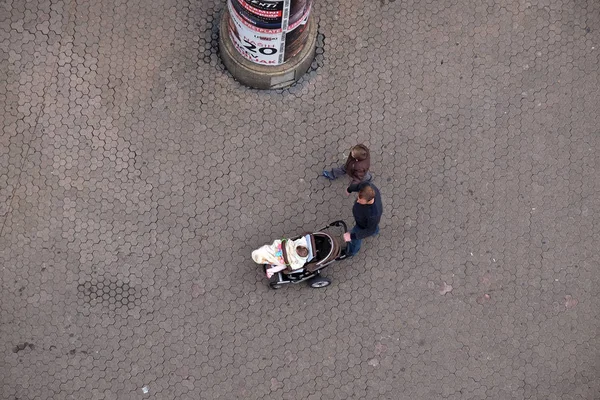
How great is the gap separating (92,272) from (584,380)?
268 inches

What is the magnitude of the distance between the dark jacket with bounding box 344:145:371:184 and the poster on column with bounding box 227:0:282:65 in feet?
5.40

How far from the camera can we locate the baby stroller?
25.6ft

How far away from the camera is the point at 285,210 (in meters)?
8.62

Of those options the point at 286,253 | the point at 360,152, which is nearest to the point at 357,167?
the point at 360,152

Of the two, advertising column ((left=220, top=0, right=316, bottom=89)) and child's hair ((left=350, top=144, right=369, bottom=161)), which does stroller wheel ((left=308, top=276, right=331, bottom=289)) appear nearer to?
child's hair ((left=350, top=144, right=369, bottom=161))

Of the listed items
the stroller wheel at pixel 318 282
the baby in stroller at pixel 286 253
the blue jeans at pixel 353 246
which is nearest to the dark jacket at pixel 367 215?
the blue jeans at pixel 353 246

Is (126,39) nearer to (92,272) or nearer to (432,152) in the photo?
(92,272)

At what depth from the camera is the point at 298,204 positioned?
8.64 meters

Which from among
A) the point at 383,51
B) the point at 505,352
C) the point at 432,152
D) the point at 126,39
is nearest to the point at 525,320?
the point at 505,352

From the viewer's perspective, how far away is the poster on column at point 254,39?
24.3 ft

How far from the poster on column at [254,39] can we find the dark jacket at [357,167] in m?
1.65

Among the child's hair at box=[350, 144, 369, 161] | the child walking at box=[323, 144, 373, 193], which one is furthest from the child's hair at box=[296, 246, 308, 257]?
the child's hair at box=[350, 144, 369, 161]

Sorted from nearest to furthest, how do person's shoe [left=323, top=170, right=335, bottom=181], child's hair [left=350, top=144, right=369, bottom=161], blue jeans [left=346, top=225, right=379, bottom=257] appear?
1. child's hair [left=350, top=144, right=369, bottom=161]
2. blue jeans [left=346, top=225, right=379, bottom=257]
3. person's shoe [left=323, top=170, right=335, bottom=181]

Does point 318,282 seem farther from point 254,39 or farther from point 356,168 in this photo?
point 254,39
